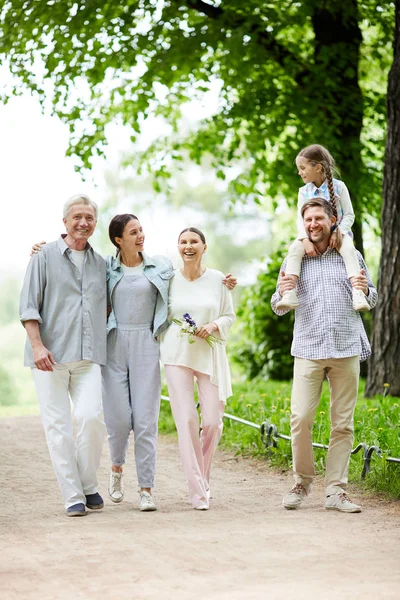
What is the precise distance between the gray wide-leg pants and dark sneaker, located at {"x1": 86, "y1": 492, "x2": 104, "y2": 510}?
303 millimetres

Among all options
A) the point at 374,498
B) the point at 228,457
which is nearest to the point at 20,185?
the point at 228,457

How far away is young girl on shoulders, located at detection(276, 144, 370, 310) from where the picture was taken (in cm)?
631

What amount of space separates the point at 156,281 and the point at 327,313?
1190 mm

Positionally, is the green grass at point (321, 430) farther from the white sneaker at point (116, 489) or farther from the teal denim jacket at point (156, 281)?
the teal denim jacket at point (156, 281)

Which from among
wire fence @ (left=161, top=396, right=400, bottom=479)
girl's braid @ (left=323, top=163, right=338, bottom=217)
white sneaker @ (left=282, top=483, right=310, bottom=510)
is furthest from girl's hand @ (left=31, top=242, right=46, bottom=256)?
wire fence @ (left=161, top=396, right=400, bottom=479)

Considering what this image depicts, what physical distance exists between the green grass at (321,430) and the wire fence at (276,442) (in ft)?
0.16

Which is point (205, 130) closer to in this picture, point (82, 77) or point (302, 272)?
point (82, 77)

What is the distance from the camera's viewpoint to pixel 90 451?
645cm

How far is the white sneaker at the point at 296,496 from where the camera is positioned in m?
6.47

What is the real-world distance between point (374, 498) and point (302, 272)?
1711mm

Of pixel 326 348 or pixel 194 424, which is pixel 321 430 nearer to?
pixel 194 424

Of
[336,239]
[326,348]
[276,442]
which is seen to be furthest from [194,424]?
[276,442]

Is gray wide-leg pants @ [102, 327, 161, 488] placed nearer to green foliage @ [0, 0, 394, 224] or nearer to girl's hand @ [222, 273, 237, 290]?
girl's hand @ [222, 273, 237, 290]

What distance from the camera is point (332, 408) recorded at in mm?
6516
